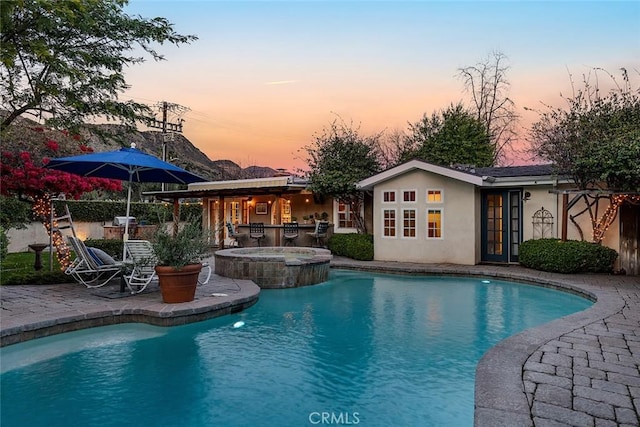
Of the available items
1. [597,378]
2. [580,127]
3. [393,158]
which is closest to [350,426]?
[597,378]

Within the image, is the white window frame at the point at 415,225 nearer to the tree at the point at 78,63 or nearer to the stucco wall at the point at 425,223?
the stucco wall at the point at 425,223

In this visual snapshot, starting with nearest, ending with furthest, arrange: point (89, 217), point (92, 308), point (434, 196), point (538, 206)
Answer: point (92, 308) → point (538, 206) → point (434, 196) → point (89, 217)

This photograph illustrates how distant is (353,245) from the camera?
14.0 meters

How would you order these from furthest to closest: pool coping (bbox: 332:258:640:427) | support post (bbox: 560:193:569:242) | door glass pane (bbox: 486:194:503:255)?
door glass pane (bbox: 486:194:503:255), support post (bbox: 560:193:569:242), pool coping (bbox: 332:258:640:427)

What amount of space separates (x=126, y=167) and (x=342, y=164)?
8.69 metres

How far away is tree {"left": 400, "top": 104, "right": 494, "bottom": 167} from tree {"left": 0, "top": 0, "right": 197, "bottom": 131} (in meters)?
17.2

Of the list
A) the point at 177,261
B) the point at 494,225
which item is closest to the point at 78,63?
the point at 177,261

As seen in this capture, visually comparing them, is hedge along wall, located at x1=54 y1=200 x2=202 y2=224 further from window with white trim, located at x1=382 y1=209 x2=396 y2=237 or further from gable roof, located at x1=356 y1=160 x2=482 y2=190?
window with white trim, located at x1=382 y1=209 x2=396 y2=237

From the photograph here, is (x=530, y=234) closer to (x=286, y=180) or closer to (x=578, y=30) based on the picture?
(x=578, y=30)

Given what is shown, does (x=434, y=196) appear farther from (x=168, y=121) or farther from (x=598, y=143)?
(x=168, y=121)

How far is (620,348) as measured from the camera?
436cm

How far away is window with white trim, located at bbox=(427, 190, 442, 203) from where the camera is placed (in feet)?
41.5

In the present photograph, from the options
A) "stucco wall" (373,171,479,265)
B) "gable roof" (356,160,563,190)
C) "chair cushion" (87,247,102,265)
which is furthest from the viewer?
"stucco wall" (373,171,479,265)

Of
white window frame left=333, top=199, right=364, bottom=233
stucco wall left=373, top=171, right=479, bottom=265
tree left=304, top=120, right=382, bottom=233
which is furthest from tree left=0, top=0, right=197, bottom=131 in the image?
white window frame left=333, top=199, right=364, bottom=233
